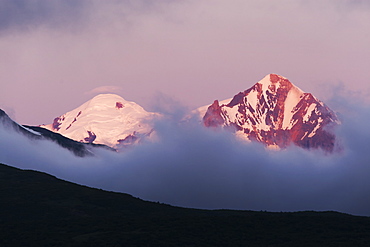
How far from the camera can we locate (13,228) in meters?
186

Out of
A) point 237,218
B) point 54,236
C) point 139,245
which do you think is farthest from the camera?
point 237,218

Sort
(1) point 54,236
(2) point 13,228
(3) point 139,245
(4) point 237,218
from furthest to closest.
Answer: (4) point 237,218 → (2) point 13,228 → (1) point 54,236 → (3) point 139,245

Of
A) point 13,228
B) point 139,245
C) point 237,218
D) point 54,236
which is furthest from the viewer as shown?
point 237,218

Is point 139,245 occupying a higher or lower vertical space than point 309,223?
lower

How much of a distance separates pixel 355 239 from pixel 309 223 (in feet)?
68.9

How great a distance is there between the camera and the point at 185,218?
649ft

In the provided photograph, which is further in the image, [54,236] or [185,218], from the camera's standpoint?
[185,218]

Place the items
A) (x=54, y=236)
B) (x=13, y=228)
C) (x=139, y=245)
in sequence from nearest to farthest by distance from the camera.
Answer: (x=139, y=245), (x=54, y=236), (x=13, y=228)

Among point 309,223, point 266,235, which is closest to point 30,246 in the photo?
point 266,235

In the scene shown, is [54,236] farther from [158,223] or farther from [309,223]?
[309,223]

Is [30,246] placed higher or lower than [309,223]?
lower

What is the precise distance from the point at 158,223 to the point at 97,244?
31.1 m

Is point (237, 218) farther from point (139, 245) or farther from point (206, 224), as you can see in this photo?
point (139, 245)

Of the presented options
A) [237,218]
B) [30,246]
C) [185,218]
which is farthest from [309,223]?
[30,246]
